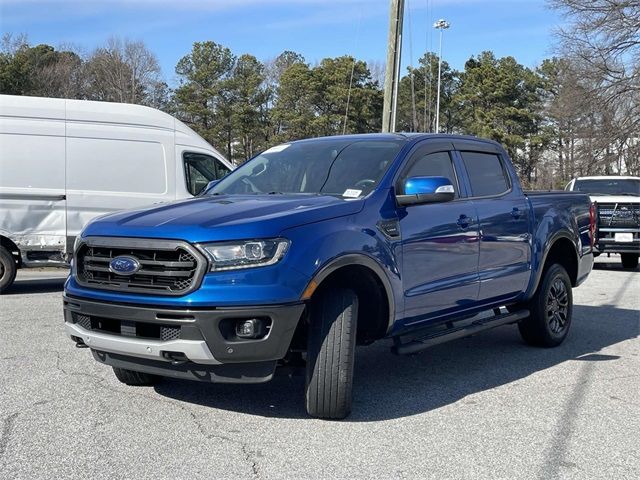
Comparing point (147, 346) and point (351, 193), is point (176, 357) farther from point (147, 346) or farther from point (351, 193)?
point (351, 193)

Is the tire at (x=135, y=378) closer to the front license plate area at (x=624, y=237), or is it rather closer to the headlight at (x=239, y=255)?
the headlight at (x=239, y=255)

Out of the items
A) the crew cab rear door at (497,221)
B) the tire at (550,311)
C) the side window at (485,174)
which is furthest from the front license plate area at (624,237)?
the side window at (485,174)

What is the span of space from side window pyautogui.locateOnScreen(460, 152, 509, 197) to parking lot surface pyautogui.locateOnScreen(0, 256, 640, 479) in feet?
5.14

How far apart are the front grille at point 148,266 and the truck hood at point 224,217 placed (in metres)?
0.06

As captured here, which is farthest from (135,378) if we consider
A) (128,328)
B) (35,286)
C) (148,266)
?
(35,286)

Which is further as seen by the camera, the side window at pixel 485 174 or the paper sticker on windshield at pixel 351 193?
the side window at pixel 485 174

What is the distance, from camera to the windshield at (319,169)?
5160 millimetres

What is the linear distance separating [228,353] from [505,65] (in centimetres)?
5345

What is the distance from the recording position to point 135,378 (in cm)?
516

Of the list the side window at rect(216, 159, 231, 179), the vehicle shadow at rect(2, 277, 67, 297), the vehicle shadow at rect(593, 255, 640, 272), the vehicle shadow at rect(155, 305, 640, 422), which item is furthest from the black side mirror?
the vehicle shadow at rect(593, 255, 640, 272)

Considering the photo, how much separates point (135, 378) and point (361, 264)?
1.95 metres

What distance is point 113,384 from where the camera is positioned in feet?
17.4

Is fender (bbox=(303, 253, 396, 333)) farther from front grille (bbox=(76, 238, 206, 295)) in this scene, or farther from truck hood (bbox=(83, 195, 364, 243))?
front grille (bbox=(76, 238, 206, 295))

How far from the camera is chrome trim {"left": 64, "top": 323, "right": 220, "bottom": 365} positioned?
3975 mm
